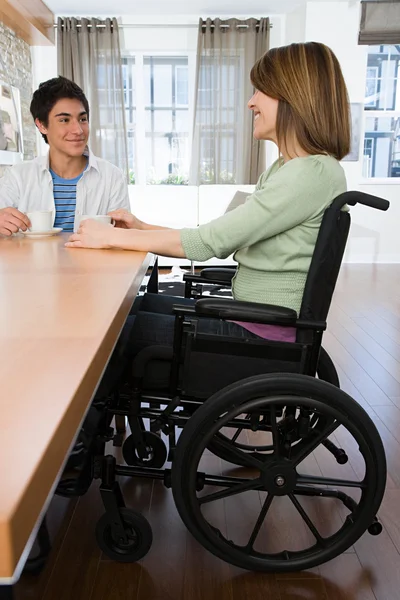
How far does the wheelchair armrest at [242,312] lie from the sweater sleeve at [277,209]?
145 millimetres

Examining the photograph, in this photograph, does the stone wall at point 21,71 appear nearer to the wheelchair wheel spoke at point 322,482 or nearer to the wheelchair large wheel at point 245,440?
the wheelchair large wheel at point 245,440

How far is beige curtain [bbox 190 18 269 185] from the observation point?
5.76 meters

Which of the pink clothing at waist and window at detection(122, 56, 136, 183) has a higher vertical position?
window at detection(122, 56, 136, 183)

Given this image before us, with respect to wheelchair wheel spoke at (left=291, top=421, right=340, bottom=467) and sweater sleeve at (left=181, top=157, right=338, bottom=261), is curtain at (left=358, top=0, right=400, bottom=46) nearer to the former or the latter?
sweater sleeve at (left=181, top=157, right=338, bottom=261)

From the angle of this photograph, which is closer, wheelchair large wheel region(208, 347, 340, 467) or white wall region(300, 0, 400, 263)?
wheelchair large wheel region(208, 347, 340, 467)

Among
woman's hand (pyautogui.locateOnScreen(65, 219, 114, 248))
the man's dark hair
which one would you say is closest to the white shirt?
the man's dark hair

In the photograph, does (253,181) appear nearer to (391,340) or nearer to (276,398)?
(391,340)

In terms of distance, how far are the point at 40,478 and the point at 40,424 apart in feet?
0.18

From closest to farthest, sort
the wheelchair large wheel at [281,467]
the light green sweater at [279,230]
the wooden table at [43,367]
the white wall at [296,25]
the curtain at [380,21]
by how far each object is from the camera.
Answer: the wooden table at [43,367]
the wheelchair large wheel at [281,467]
the light green sweater at [279,230]
the curtain at [380,21]
the white wall at [296,25]

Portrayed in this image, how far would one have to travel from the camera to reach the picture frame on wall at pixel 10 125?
4838mm

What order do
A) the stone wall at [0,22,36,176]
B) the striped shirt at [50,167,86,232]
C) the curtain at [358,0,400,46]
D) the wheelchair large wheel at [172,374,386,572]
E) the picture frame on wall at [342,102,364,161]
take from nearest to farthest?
the wheelchair large wheel at [172,374,386,572] → the striped shirt at [50,167,86,232] → the stone wall at [0,22,36,176] → the curtain at [358,0,400,46] → the picture frame on wall at [342,102,364,161]

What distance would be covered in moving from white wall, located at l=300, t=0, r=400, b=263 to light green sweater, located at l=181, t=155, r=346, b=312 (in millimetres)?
4900

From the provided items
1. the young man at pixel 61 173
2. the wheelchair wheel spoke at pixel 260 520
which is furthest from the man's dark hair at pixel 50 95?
the wheelchair wheel spoke at pixel 260 520

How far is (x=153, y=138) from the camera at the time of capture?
623cm
